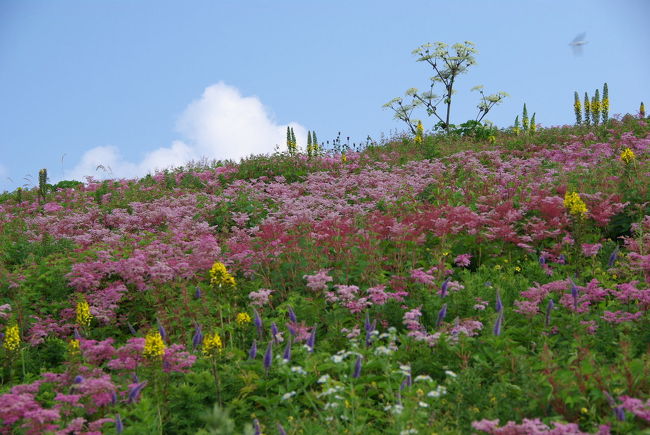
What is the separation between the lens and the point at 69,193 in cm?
1644

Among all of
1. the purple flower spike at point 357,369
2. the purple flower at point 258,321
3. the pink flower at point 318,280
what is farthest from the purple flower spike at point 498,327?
the purple flower at point 258,321

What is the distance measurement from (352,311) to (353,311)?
5cm

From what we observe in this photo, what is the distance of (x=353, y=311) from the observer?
6.00 m

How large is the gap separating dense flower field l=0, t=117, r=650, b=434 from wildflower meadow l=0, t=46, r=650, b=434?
0.10 feet

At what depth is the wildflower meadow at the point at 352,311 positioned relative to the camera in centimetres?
451

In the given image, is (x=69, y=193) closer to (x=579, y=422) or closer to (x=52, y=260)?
(x=52, y=260)

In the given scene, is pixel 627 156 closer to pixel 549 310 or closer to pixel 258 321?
pixel 549 310

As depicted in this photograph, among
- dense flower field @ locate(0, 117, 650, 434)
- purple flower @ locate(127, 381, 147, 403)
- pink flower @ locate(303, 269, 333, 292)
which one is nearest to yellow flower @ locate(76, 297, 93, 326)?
dense flower field @ locate(0, 117, 650, 434)

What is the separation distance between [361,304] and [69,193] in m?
13.1

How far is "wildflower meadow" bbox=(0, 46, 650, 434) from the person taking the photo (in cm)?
451

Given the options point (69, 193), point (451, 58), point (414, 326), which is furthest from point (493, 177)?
point (451, 58)

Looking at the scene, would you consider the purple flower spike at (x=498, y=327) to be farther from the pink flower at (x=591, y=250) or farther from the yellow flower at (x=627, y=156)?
the yellow flower at (x=627, y=156)

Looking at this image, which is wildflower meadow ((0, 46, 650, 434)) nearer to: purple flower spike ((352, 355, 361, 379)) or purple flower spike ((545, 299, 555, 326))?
purple flower spike ((352, 355, 361, 379))

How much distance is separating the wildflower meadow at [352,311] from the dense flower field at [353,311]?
0.10 ft
